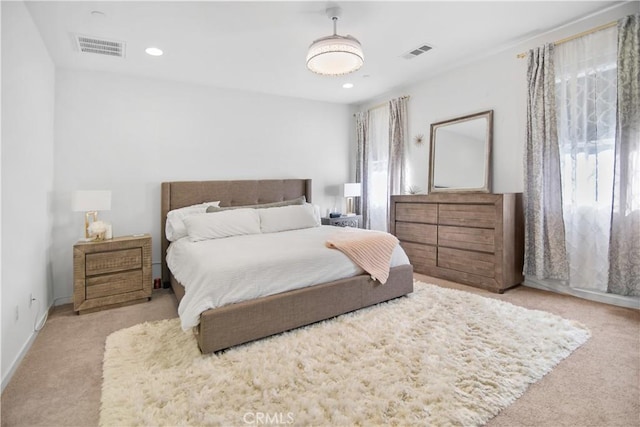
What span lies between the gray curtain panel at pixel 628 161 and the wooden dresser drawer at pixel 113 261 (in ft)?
14.5

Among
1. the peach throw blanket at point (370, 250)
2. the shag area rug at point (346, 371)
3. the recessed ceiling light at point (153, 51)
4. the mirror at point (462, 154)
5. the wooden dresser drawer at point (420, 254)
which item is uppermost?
the recessed ceiling light at point (153, 51)

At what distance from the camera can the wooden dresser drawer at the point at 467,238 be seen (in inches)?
128

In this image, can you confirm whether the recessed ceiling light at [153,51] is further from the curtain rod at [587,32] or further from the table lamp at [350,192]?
the curtain rod at [587,32]

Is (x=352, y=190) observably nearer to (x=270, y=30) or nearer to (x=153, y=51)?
(x=270, y=30)

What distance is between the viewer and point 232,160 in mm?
4348

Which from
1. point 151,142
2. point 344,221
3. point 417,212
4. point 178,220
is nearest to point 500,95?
point 417,212

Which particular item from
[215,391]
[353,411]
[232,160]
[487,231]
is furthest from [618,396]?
[232,160]

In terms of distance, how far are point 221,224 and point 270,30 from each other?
6.27 feet

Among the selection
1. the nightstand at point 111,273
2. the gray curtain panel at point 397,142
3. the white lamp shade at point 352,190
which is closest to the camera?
the nightstand at point 111,273

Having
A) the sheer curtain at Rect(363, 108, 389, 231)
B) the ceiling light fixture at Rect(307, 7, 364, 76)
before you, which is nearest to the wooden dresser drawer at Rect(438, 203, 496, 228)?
the sheer curtain at Rect(363, 108, 389, 231)

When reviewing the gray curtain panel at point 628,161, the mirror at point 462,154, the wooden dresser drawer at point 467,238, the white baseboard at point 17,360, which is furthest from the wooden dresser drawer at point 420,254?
the white baseboard at point 17,360

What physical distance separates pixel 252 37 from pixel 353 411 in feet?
10.1

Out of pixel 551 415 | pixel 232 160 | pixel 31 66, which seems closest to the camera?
pixel 551 415

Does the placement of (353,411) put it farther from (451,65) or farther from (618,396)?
(451,65)
